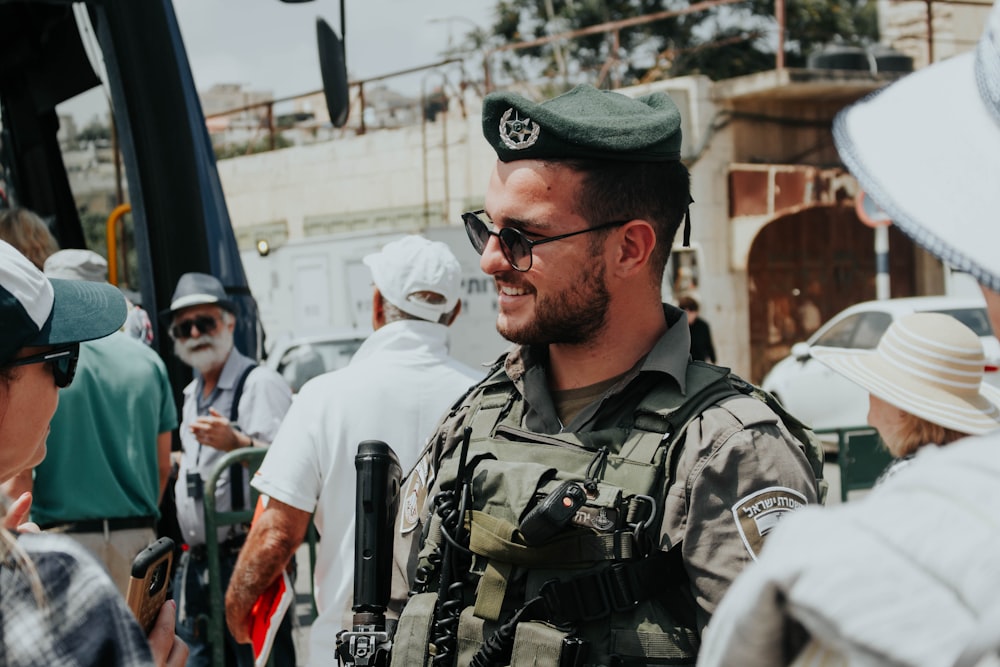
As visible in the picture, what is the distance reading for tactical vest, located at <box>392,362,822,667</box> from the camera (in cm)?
189

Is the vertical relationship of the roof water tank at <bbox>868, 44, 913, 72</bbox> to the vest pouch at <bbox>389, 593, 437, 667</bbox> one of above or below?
above

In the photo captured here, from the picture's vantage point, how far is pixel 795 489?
189 centimetres

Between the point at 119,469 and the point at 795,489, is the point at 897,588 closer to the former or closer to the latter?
the point at 795,489

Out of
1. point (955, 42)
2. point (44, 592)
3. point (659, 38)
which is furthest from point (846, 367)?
point (659, 38)

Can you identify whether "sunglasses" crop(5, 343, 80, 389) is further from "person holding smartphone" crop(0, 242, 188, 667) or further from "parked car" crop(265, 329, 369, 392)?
"parked car" crop(265, 329, 369, 392)

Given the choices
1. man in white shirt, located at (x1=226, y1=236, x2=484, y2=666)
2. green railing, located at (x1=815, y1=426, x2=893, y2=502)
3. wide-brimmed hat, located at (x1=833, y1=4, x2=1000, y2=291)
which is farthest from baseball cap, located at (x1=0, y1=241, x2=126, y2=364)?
green railing, located at (x1=815, y1=426, x2=893, y2=502)

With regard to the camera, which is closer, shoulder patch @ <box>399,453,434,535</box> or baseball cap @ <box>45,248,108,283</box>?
shoulder patch @ <box>399,453,434,535</box>

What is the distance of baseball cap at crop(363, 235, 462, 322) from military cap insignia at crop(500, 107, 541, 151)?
139 centimetres

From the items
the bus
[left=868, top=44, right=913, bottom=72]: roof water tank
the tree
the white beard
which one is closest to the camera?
the white beard

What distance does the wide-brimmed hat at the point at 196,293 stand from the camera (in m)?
5.23

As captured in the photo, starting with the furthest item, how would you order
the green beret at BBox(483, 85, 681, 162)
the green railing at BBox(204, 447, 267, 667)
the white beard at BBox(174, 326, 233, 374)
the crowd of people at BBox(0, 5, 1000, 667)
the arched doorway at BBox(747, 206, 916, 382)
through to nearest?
1. the arched doorway at BBox(747, 206, 916, 382)
2. the white beard at BBox(174, 326, 233, 374)
3. the green railing at BBox(204, 447, 267, 667)
4. the green beret at BBox(483, 85, 681, 162)
5. the crowd of people at BBox(0, 5, 1000, 667)

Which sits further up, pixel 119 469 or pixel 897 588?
pixel 897 588

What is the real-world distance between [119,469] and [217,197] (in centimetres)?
176

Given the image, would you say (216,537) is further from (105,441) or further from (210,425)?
(105,441)
